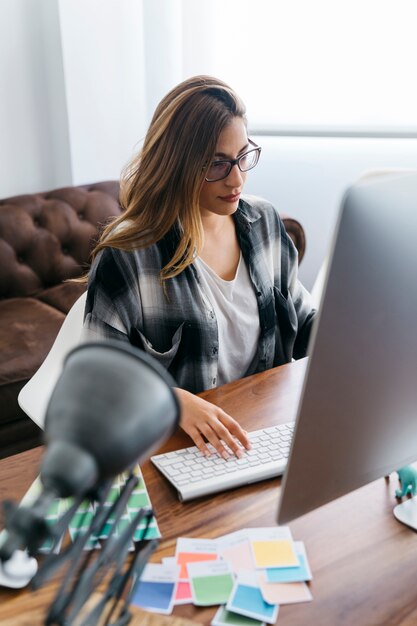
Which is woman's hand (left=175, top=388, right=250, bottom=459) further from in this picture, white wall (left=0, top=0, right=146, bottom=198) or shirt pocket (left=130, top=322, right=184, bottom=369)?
white wall (left=0, top=0, right=146, bottom=198)

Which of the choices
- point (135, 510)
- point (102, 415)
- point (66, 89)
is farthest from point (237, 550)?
point (66, 89)

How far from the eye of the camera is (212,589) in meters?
0.80

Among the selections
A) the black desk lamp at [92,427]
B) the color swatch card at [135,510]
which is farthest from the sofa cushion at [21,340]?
the black desk lamp at [92,427]

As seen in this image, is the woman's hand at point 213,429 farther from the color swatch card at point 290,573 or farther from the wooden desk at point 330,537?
the color swatch card at point 290,573

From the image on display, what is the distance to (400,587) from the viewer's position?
82 cm

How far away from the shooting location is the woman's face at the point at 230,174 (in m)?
1.44

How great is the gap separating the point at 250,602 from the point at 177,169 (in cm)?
92

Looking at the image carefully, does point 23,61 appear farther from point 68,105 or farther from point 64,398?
point 64,398

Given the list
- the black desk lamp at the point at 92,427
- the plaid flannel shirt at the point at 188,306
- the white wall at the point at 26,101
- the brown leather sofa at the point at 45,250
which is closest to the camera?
the black desk lamp at the point at 92,427

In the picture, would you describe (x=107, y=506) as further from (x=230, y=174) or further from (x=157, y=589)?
(x=230, y=174)

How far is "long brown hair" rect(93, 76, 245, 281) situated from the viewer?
143cm

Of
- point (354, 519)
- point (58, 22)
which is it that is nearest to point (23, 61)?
point (58, 22)

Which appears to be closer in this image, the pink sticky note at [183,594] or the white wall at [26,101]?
the pink sticky note at [183,594]

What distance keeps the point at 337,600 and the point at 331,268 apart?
0.41 meters
